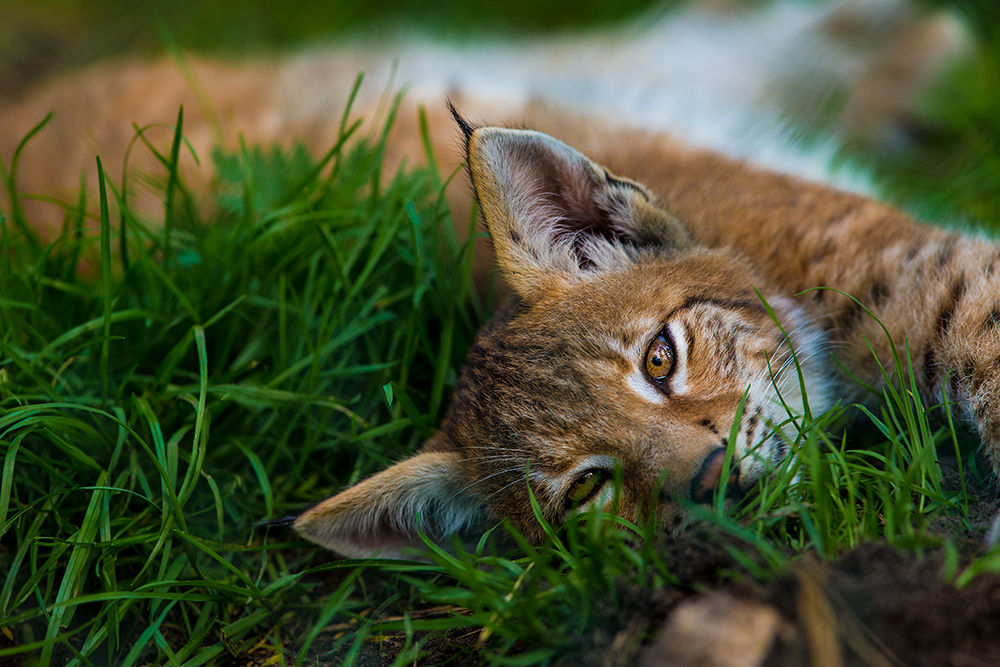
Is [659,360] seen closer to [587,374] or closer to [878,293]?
[587,374]

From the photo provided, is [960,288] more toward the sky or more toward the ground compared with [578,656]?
more toward the sky

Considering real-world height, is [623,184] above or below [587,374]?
above

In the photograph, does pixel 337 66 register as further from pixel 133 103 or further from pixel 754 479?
pixel 754 479

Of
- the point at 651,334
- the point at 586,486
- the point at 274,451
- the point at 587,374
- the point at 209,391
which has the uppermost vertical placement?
the point at 651,334

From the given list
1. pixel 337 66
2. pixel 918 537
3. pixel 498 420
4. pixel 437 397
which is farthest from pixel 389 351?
pixel 337 66

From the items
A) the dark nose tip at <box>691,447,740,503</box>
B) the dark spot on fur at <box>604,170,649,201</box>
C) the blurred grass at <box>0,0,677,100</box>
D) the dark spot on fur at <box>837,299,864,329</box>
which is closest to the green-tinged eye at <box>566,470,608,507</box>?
the dark nose tip at <box>691,447,740,503</box>

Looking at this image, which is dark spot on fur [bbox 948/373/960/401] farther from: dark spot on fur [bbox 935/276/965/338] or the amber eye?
the amber eye

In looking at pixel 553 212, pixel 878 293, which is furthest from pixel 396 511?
pixel 878 293

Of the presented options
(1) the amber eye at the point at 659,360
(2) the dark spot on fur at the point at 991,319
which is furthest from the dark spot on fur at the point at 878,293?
(1) the amber eye at the point at 659,360
